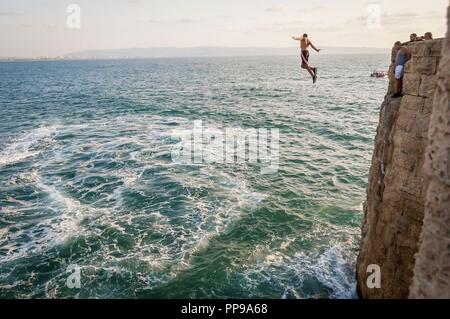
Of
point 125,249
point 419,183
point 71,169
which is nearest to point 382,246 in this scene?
point 419,183

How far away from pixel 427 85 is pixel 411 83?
26.4 inches

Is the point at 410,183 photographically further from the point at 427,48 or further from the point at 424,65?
the point at 427,48

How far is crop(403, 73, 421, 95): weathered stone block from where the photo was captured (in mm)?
10094

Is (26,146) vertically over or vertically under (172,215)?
over

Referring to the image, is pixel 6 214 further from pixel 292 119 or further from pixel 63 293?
pixel 292 119

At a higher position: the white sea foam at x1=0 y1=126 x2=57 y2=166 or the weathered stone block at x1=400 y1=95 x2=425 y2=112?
the weathered stone block at x1=400 y1=95 x2=425 y2=112

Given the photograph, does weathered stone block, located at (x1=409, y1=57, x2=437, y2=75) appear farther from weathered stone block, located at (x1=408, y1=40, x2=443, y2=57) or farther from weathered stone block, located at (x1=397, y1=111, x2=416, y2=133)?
weathered stone block, located at (x1=397, y1=111, x2=416, y2=133)

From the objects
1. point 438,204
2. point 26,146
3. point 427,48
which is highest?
point 427,48

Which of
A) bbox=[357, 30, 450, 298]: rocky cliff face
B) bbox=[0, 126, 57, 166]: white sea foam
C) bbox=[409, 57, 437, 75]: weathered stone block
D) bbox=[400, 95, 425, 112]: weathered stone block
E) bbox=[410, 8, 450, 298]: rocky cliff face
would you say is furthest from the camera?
bbox=[0, 126, 57, 166]: white sea foam

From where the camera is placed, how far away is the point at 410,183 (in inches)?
410

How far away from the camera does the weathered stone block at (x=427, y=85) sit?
953 centimetres

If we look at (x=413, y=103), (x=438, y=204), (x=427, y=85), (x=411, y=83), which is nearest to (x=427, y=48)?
(x=427, y=85)

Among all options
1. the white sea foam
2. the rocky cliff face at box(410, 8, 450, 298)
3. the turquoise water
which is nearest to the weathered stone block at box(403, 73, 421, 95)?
the rocky cliff face at box(410, 8, 450, 298)

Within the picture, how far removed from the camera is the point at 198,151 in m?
31.8
